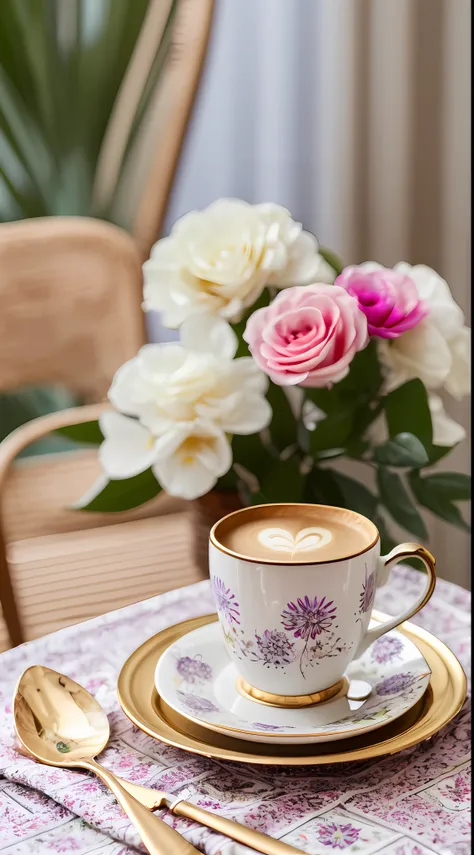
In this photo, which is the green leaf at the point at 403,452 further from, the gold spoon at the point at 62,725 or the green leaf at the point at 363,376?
the gold spoon at the point at 62,725

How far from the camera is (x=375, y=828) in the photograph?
0.40 meters

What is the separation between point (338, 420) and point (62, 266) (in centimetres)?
45

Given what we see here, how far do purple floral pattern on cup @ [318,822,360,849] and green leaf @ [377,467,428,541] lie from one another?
422 millimetres

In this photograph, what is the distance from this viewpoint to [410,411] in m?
0.74

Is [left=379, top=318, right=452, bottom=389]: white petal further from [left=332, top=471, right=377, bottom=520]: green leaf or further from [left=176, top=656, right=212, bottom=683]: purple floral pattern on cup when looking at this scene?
[left=176, top=656, right=212, bottom=683]: purple floral pattern on cup

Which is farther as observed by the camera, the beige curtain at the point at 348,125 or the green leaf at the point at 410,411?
the beige curtain at the point at 348,125

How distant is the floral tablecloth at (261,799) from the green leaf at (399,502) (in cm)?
32

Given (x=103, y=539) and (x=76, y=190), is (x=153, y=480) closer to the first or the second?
(x=103, y=539)

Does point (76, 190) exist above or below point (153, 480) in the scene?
above

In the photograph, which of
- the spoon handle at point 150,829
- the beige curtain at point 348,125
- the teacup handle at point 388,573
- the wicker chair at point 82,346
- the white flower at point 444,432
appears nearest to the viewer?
the spoon handle at point 150,829

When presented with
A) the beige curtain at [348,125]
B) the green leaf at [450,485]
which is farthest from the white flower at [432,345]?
the beige curtain at [348,125]

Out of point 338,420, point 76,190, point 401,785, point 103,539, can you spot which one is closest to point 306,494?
point 338,420

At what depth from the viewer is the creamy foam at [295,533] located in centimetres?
47

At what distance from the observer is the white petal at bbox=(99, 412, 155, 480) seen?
0.68 metres
